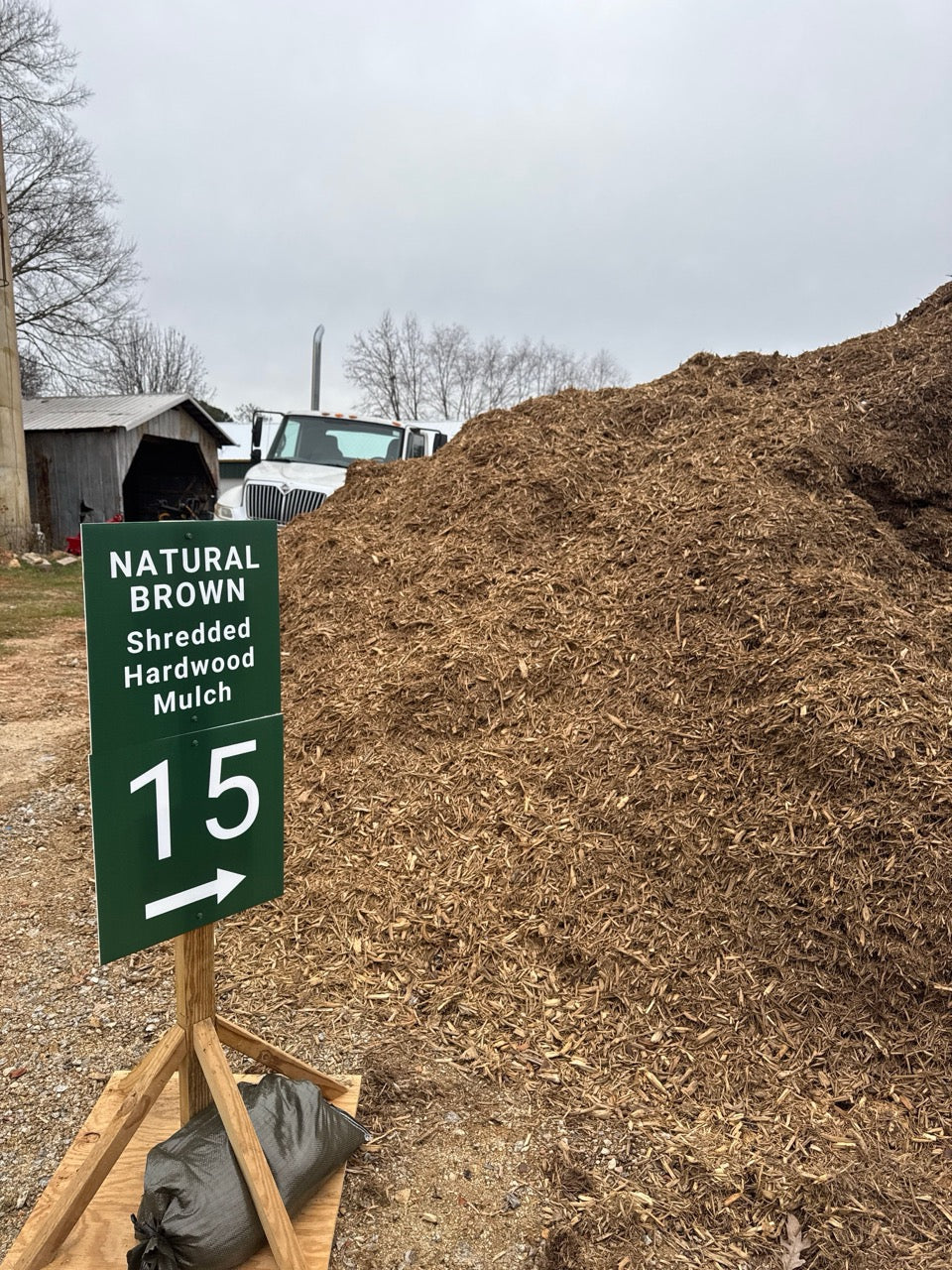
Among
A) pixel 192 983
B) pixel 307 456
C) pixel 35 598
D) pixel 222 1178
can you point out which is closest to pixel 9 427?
pixel 35 598

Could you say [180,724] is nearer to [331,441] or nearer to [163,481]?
[331,441]

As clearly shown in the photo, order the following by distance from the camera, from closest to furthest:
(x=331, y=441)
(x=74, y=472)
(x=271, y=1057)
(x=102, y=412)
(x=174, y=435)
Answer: (x=271, y=1057)
(x=331, y=441)
(x=74, y=472)
(x=102, y=412)
(x=174, y=435)

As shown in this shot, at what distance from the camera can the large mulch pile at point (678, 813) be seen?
262 centimetres

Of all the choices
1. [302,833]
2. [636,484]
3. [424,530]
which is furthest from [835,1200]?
[424,530]

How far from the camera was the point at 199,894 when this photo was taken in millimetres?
2076

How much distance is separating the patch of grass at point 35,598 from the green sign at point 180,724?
27.9ft

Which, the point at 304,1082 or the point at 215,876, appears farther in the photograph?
the point at 304,1082

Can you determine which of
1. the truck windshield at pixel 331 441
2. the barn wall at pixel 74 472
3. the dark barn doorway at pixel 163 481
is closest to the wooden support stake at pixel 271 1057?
the truck windshield at pixel 331 441

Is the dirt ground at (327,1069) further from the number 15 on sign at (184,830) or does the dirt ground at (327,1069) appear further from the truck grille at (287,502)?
the truck grille at (287,502)

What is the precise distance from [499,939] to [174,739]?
1.88 metres

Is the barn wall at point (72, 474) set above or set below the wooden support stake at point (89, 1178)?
above

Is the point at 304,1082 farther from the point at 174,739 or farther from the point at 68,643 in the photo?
the point at 68,643

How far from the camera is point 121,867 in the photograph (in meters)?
1.91

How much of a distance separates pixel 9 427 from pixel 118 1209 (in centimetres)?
1679
